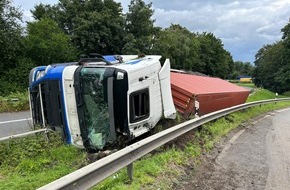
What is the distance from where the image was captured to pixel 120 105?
6.30 m

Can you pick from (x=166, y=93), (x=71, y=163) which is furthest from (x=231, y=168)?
(x=71, y=163)

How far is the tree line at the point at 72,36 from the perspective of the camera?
105ft

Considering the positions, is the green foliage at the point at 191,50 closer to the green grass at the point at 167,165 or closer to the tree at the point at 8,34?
the tree at the point at 8,34

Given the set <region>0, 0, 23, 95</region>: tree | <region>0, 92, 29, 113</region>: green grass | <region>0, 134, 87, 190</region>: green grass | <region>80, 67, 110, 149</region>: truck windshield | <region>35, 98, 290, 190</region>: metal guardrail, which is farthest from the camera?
<region>0, 0, 23, 95</region>: tree

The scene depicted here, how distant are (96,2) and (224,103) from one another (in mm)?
35782

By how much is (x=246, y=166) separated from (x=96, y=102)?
2970 millimetres

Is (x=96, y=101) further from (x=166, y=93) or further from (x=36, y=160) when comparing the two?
(x=166, y=93)

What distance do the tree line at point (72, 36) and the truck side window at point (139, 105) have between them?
25.7 metres

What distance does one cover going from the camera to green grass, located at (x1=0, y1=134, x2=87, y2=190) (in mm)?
5361

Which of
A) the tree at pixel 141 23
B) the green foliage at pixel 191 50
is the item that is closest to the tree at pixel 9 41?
the tree at pixel 141 23

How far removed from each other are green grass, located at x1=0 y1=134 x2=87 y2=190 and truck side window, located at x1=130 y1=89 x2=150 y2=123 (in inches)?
47.7

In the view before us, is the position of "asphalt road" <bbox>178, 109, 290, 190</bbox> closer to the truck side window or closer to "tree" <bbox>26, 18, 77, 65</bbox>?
the truck side window

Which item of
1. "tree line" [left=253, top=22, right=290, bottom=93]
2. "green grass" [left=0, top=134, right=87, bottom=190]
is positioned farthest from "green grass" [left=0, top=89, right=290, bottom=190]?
"tree line" [left=253, top=22, right=290, bottom=93]

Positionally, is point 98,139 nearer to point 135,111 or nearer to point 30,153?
point 135,111
